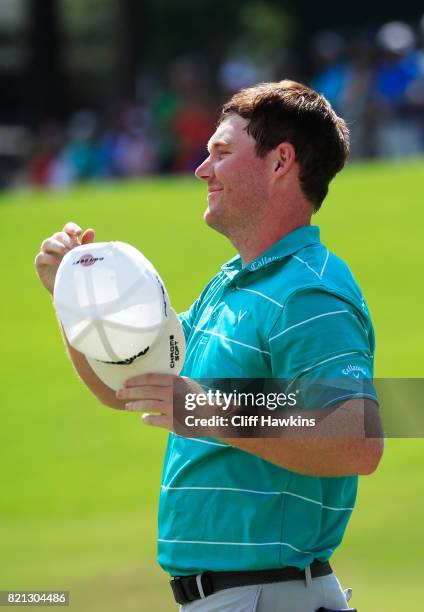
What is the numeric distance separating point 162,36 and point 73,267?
36.1 metres

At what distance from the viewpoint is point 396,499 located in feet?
32.7

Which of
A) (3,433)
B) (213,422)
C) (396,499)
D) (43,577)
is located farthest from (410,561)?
(213,422)

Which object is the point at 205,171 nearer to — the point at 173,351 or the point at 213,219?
the point at 213,219

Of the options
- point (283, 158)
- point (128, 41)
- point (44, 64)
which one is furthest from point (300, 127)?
point (44, 64)

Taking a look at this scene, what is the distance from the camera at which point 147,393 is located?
3.40 meters

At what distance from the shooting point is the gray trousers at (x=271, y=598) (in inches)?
150

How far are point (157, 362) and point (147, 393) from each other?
0.54ft

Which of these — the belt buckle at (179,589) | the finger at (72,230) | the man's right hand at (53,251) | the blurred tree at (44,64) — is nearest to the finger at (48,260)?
the man's right hand at (53,251)

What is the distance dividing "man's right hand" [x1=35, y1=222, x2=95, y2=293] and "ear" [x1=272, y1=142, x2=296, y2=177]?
651 mm

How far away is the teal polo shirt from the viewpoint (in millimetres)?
3574

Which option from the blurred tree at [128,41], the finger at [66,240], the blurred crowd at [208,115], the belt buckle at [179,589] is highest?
the blurred tree at [128,41]

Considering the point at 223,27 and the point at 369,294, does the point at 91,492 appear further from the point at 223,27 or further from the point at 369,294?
the point at 223,27

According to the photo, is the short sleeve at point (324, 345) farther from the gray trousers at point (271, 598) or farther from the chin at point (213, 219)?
the gray trousers at point (271, 598)

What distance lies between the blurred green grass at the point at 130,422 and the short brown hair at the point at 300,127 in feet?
14.3
